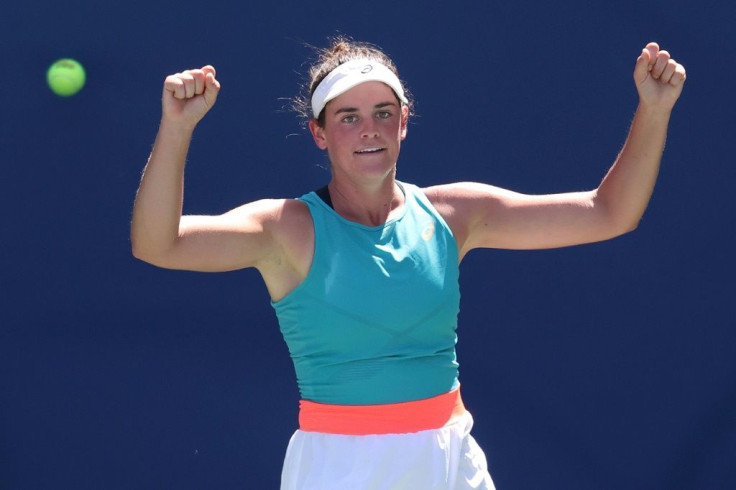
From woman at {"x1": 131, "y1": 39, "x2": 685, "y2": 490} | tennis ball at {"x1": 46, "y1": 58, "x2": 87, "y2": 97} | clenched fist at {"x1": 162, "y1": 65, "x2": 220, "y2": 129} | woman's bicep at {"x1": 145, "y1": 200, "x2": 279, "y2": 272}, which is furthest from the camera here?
tennis ball at {"x1": 46, "y1": 58, "x2": 87, "y2": 97}

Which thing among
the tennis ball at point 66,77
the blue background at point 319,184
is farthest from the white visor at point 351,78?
the tennis ball at point 66,77

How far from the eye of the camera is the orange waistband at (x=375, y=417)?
2463 millimetres

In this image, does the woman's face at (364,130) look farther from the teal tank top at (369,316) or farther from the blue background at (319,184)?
the blue background at (319,184)

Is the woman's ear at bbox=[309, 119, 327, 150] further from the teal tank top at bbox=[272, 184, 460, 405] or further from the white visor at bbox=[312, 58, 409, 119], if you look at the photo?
the teal tank top at bbox=[272, 184, 460, 405]

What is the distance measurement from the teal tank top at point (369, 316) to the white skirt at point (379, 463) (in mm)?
78

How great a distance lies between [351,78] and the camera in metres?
2.56

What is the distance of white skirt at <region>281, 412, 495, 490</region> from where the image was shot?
95.1 inches

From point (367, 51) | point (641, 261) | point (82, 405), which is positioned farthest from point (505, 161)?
point (82, 405)

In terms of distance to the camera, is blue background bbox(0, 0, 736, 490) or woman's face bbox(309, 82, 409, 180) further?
blue background bbox(0, 0, 736, 490)

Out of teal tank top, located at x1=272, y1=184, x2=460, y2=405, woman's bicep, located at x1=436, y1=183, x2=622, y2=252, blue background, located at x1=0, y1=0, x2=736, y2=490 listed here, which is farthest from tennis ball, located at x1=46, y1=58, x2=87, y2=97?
woman's bicep, located at x1=436, y1=183, x2=622, y2=252

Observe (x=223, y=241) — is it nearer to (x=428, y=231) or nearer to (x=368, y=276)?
(x=368, y=276)

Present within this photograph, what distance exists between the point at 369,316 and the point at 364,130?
1.22ft

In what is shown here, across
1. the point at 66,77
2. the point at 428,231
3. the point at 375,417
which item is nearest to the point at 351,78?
the point at 428,231

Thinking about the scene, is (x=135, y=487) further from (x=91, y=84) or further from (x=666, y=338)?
(x=666, y=338)
